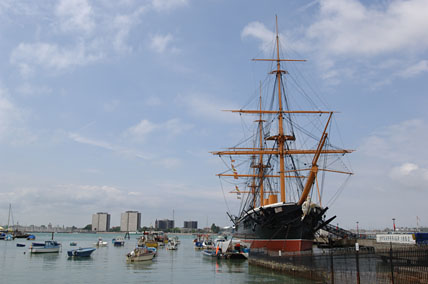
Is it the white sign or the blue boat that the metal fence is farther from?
the blue boat

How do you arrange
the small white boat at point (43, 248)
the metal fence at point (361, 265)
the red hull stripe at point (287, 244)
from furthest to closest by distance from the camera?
1. the small white boat at point (43, 248)
2. the red hull stripe at point (287, 244)
3. the metal fence at point (361, 265)

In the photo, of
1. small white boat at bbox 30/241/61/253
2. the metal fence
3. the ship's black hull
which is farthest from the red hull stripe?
small white boat at bbox 30/241/61/253

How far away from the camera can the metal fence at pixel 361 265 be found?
1816cm

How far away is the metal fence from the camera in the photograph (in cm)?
1816

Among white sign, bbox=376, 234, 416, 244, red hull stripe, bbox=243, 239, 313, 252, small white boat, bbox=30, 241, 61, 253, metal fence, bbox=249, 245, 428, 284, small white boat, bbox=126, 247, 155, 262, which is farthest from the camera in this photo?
small white boat, bbox=30, 241, 61, 253

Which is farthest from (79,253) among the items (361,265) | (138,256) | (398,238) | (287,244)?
(361,265)

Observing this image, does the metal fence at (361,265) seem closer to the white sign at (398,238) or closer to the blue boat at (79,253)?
the white sign at (398,238)

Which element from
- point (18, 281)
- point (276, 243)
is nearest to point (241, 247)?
point (276, 243)

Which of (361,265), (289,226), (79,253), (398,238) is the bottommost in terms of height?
(79,253)

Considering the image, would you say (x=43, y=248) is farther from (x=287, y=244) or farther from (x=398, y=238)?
(x=398, y=238)

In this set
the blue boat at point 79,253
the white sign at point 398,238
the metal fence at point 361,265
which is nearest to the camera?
the metal fence at point 361,265

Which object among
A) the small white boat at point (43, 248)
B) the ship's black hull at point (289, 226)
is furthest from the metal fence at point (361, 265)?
the small white boat at point (43, 248)

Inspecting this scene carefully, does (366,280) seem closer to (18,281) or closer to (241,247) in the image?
(18,281)

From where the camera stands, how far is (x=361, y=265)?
23172mm
